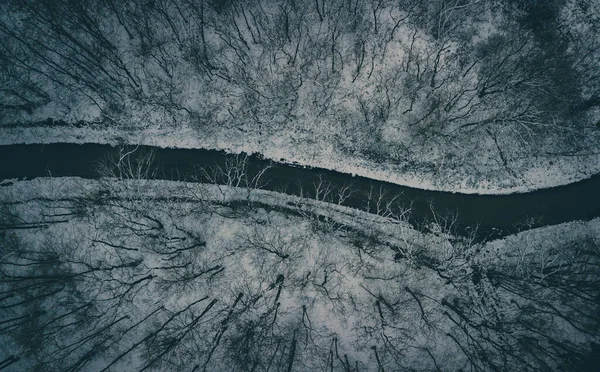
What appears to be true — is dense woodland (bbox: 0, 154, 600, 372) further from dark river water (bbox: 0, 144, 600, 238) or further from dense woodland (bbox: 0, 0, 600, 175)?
dense woodland (bbox: 0, 0, 600, 175)

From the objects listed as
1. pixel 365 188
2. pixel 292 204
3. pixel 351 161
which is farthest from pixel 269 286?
pixel 351 161

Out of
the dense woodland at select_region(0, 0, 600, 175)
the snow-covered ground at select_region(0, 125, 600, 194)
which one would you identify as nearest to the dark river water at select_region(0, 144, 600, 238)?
the snow-covered ground at select_region(0, 125, 600, 194)

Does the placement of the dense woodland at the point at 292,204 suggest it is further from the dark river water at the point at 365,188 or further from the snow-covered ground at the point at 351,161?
the dark river water at the point at 365,188

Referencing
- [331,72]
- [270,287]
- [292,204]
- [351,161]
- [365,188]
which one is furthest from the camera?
[331,72]

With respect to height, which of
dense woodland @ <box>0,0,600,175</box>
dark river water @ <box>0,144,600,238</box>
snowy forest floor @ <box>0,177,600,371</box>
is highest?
Answer: dense woodland @ <box>0,0,600,175</box>

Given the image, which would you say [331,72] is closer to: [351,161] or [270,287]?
[351,161]
